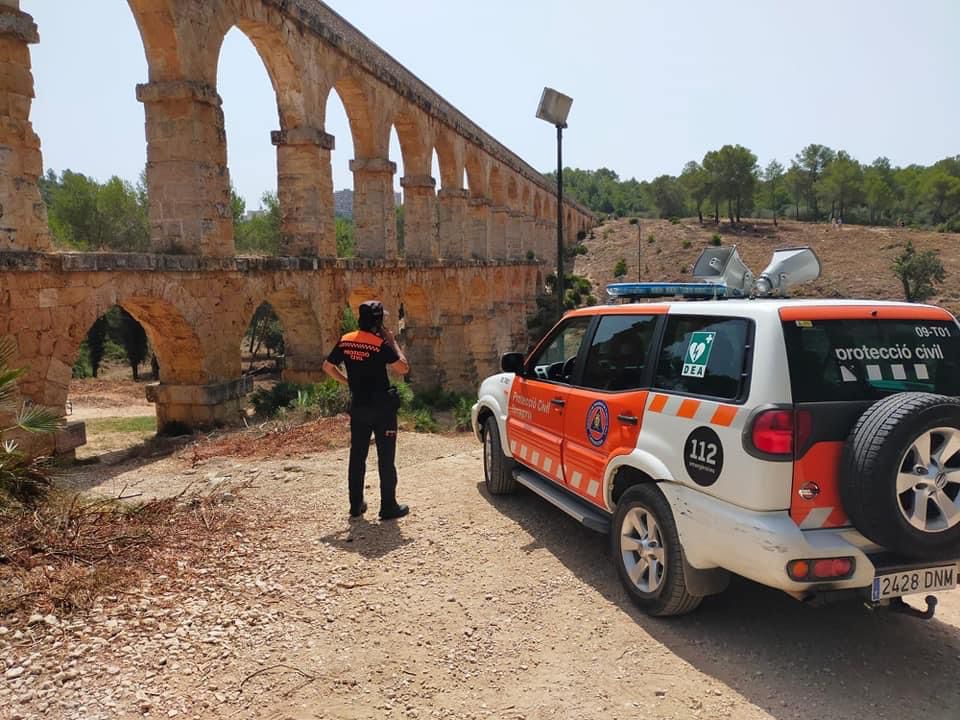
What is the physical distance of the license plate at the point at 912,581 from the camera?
2826 millimetres

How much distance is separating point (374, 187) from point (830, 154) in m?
80.4

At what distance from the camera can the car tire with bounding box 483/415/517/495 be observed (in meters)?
5.45

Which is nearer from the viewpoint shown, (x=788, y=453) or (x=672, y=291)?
(x=788, y=453)

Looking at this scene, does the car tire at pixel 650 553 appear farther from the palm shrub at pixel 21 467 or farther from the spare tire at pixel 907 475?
the palm shrub at pixel 21 467

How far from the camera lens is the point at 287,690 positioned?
2871 millimetres

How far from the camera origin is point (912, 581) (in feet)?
9.40

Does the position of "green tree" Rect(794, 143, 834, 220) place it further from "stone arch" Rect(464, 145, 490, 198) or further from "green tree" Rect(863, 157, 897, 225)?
"stone arch" Rect(464, 145, 490, 198)

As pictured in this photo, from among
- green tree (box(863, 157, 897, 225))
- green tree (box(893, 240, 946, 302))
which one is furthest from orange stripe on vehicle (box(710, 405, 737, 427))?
green tree (box(863, 157, 897, 225))

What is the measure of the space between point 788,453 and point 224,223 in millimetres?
9789

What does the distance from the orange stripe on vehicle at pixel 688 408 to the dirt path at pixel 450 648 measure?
115 centimetres

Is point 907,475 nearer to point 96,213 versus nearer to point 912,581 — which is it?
point 912,581

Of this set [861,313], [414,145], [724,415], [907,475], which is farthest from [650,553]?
[414,145]

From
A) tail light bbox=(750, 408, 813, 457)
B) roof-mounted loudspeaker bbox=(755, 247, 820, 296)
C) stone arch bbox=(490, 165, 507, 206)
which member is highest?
stone arch bbox=(490, 165, 507, 206)

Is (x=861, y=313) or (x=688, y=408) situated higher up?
(x=861, y=313)
